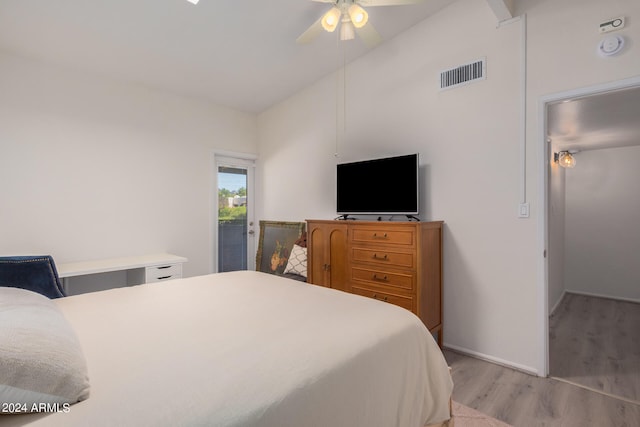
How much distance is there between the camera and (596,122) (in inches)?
127

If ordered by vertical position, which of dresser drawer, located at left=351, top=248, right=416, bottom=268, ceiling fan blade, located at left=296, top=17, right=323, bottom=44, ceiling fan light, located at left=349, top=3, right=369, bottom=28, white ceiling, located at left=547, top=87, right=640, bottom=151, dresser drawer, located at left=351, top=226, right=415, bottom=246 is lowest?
dresser drawer, located at left=351, top=248, right=416, bottom=268

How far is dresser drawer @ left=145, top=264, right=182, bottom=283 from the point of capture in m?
3.02

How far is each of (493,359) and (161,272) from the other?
10.4 ft

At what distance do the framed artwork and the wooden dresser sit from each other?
829 mm

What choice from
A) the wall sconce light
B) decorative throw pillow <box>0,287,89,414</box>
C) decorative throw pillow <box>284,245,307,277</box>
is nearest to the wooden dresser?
decorative throw pillow <box>284,245,307,277</box>

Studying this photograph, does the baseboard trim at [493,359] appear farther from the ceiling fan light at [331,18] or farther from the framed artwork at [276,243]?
the ceiling fan light at [331,18]

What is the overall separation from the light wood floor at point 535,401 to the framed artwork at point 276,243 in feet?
7.48

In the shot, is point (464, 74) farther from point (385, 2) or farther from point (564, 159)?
point (564, 159)

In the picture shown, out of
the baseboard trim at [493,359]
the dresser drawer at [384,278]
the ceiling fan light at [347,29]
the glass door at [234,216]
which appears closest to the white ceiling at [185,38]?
the ceiling fan light at [347,29]

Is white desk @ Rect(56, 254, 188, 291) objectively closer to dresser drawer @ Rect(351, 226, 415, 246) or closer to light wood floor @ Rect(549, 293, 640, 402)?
dresser drawer @ Rect(351, 226, 415, 246)

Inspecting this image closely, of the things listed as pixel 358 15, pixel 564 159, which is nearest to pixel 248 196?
pixel 358 15

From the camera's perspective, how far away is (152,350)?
3.44 feet

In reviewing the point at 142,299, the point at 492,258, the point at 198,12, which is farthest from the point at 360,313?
the point at 198,12

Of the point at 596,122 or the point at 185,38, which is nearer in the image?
the point at 185,38
